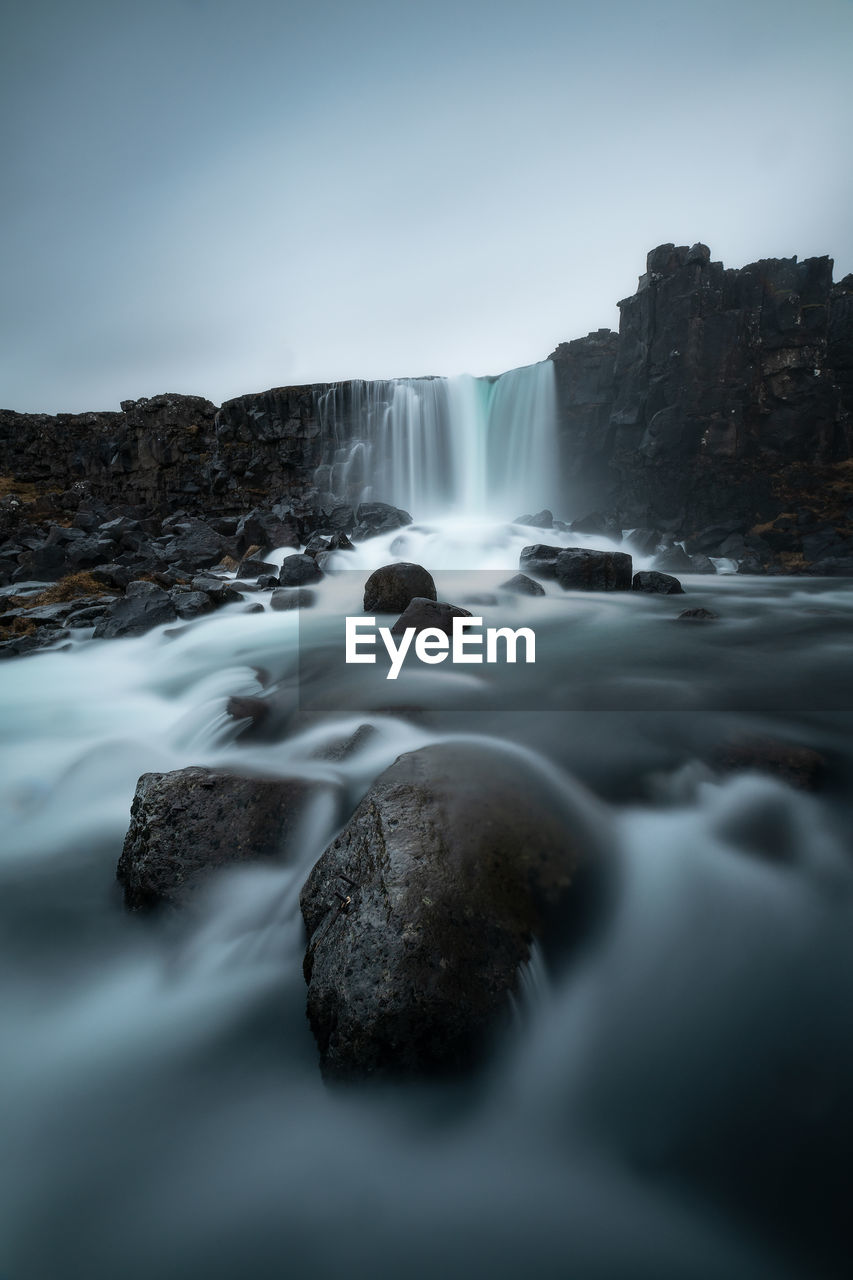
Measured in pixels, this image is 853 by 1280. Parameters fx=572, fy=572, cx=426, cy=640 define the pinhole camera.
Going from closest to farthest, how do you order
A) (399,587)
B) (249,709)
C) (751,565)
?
(249,709) < (399,587) < (751,565)

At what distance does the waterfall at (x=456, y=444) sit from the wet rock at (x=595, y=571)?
61.8 feet

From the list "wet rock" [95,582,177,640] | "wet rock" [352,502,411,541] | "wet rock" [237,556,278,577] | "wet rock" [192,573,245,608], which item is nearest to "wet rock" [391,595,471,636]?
"wet rock" [95,582,177,640]

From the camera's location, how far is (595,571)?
10.8 m

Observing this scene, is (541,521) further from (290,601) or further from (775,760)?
(775,760)

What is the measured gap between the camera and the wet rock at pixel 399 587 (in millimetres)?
8695

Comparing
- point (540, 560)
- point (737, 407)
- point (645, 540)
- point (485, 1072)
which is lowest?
point (485, 1072)

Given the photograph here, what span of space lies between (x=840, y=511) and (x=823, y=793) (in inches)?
802

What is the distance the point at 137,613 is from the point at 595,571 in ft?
26.3

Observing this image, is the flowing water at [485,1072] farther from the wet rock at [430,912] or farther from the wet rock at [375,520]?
the wet rock at [375,520]

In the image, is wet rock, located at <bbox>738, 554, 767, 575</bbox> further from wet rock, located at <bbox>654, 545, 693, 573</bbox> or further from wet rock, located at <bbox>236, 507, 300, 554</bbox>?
wet rock, located at <bbox>236, 507, 300, 554</bbox>

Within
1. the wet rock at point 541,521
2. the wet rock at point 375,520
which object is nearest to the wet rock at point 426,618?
the wet rock at point 375,520

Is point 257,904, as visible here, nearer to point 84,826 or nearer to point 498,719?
point 84,826

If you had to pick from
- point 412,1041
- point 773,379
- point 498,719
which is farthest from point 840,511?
point 412,1041

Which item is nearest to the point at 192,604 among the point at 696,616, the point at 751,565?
the point at 696,616
